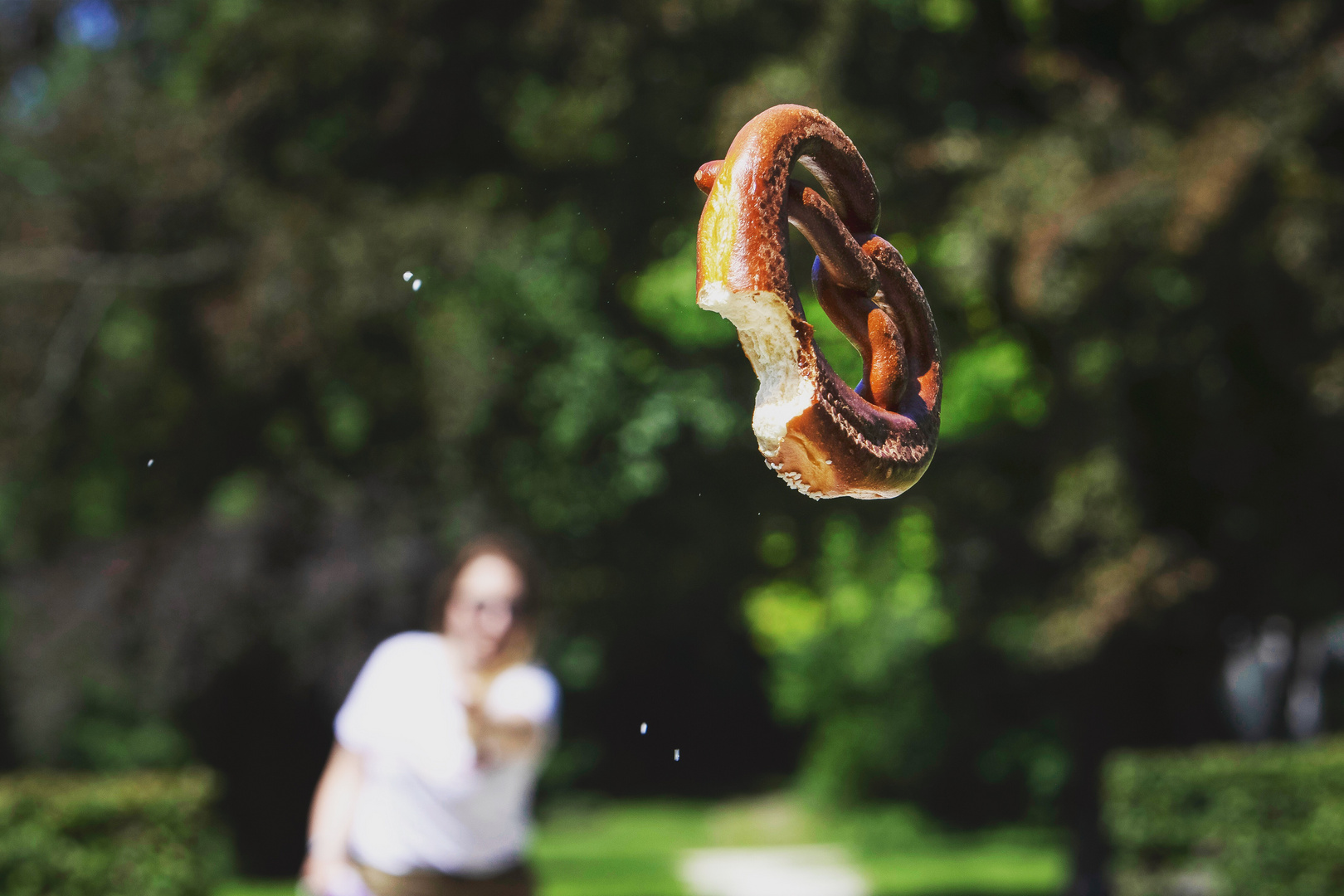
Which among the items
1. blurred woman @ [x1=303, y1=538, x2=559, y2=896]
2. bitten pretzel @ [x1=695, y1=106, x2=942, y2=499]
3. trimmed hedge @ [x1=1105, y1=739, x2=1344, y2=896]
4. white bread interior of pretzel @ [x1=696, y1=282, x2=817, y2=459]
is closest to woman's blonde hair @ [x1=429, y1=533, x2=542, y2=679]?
blurred woman @ [x1=303, y1=538, x2=559, y2=896]

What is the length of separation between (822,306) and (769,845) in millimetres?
17324

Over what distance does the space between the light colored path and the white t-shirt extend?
10269 millimetres

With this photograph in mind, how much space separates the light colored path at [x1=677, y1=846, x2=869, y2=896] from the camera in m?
13.5

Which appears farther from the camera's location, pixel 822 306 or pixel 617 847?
pixel 617 847

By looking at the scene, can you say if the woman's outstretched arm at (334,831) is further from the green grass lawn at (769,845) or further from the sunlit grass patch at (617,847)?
the sunlit grass patch at (617,847)

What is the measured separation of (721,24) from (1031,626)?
518 centimetres

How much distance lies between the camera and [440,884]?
3436 millimetres

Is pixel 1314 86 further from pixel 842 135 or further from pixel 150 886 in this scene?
pixel 150 886

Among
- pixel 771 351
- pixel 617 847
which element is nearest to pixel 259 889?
pixel 617 847

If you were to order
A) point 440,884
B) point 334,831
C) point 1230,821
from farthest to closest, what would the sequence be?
point 1230,821 → point 334,831 → point 440,884

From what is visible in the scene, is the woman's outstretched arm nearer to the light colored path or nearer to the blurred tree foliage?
the blurred tree foliage

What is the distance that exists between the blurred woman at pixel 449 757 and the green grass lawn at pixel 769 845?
996 cm

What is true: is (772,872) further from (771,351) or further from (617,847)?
(771,351)

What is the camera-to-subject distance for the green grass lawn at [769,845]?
14031 millimetres
